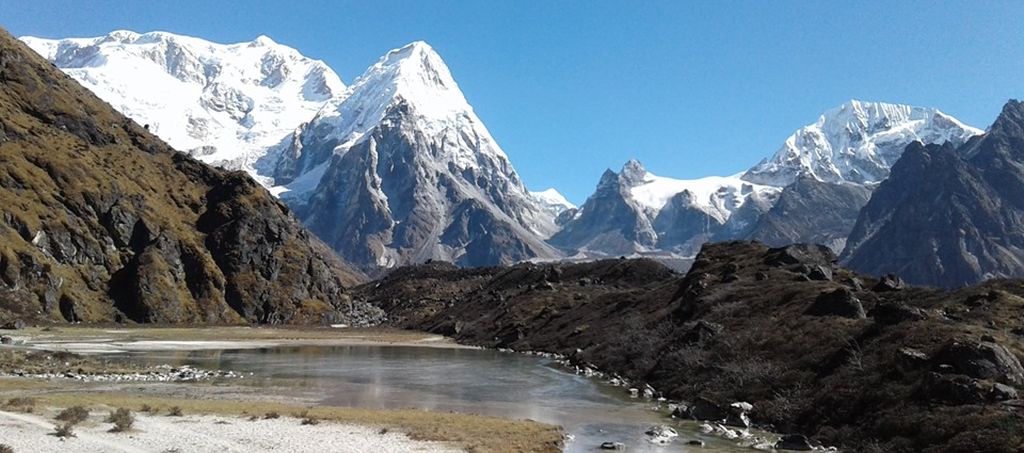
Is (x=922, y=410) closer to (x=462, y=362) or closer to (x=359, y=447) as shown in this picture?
(x=359, y=447)

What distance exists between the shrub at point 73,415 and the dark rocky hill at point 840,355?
3982 cm

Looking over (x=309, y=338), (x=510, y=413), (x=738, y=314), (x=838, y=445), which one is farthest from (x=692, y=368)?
(x=309, y=338)

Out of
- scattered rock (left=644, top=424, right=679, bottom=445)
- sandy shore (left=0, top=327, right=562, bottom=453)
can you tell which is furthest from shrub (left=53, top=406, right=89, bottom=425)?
scattered rock (left=644, top=424, right=679, bottom=445)

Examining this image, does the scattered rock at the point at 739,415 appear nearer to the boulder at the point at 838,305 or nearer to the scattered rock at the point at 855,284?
the boulder at the point at 838,305

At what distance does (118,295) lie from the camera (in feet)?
599

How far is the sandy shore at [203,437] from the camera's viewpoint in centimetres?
3172

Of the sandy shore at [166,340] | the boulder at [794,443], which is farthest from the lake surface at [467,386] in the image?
the sandy shore at [166,340]

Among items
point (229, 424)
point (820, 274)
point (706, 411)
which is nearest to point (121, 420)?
point (229, 424)

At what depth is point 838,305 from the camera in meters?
62.7

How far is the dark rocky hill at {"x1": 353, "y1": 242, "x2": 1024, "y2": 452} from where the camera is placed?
36.9 metres

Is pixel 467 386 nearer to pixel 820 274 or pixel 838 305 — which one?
pixel 838 305

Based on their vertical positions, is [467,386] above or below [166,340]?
above

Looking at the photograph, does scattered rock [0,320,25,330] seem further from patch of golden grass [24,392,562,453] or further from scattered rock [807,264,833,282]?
scattered rock [807,264,833,282]

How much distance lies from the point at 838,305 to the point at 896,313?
36.7 feet
